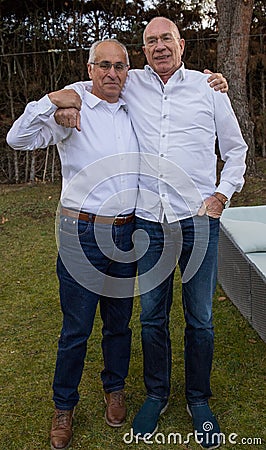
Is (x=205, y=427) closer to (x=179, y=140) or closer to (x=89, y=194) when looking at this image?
(x=89, y=194)

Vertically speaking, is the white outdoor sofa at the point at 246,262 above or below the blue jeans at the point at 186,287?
below

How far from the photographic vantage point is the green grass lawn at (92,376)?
247cm

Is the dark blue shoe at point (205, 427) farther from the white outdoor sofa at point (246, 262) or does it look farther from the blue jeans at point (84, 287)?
the white outdoor sofa at point (246, 262)

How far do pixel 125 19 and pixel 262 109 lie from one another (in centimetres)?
260

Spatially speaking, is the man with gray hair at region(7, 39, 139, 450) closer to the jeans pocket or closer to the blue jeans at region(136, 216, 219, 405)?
the jeans pocket

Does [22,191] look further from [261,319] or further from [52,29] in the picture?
[261,319]

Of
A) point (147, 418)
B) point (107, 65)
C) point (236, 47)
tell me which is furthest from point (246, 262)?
point (236, 47)

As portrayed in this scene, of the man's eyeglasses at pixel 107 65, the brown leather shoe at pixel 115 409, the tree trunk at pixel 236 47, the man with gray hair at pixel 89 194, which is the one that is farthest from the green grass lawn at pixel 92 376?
the tree trunk at pixel 236 47

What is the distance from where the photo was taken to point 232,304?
3859 mm

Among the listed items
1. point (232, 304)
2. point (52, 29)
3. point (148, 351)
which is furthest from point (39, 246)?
point (52, 29)

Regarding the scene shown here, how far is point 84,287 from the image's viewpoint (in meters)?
2.30

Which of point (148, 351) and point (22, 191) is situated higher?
point (148, 351)

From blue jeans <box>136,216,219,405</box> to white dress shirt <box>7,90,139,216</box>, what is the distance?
0.17 metres

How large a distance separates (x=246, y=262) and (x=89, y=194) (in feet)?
4.71
